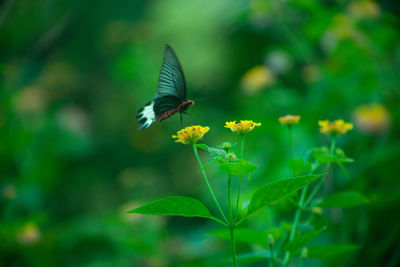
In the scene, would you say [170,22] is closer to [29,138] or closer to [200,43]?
[200,43]

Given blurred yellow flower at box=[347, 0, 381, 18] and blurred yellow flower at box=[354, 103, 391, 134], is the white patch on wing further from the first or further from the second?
blurred yellow flower at box=[347, 0, 381, 18]

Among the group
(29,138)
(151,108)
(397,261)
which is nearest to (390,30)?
(397,261)

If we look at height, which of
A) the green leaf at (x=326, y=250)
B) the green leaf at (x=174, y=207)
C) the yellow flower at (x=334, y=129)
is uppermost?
the yellow flower at (x=334, y=129)

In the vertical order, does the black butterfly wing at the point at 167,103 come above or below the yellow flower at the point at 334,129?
above

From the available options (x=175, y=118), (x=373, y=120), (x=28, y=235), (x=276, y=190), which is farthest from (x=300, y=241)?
(x=175, y=118)

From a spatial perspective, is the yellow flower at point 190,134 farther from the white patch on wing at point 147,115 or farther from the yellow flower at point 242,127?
the white patch on wing at point 147,115

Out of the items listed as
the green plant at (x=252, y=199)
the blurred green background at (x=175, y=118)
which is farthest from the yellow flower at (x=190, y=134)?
the blurred green background at (x=175, y=118)

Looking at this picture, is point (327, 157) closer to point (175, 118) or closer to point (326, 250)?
point (326, 250)
